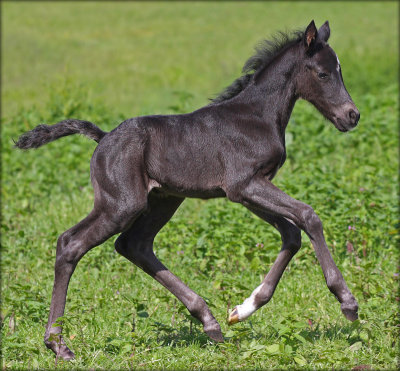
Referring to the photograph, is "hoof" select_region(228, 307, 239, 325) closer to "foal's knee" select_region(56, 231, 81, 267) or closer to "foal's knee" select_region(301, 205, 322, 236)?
"foal's knee" select_region(301, 205, 322, 236)

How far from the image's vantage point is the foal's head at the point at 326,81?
5020mm

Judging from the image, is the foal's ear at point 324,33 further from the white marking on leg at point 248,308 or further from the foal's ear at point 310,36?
the white marking on leg at point 248,308

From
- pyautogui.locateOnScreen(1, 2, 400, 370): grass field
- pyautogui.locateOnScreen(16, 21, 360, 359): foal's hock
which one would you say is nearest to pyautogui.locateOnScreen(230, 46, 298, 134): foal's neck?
pyautogui.locateOnScreen(16, 21, 360, 359): foal's hock

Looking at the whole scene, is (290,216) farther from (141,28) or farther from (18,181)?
(141,28)

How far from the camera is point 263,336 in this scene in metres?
5.16

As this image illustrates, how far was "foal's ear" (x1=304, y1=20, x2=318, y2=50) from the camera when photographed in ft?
16.3

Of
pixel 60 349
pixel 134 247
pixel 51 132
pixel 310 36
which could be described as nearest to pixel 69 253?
pixel 134 247

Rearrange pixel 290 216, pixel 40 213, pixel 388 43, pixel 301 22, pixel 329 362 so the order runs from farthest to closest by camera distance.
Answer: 1. pixel 301 22
2. pixel 388 43
3. pixel 40 213
4. pixel 290 216
5. pixel 329 362

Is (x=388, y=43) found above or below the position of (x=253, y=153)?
below

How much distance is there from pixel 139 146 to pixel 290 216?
121cm

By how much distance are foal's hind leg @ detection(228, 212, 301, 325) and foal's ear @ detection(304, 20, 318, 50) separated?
1288 mm

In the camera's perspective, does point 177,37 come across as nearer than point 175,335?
No

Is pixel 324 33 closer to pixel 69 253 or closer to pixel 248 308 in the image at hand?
pixel 248 308

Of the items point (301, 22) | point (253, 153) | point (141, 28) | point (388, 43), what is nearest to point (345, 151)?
point (253, 153)
